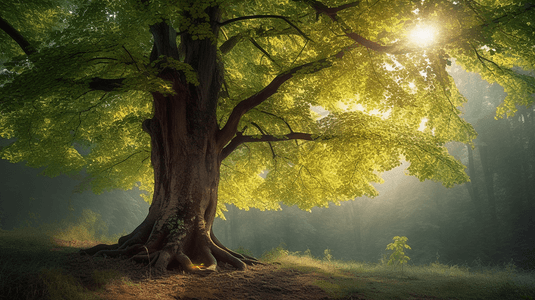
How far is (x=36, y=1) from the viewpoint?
8.00 meters

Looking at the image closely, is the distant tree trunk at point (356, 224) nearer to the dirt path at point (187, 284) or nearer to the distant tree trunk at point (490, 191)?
the distant tree trunk at point (490, 191)

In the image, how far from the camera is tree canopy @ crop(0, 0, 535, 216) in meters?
4.38

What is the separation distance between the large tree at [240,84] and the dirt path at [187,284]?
473 millimetres

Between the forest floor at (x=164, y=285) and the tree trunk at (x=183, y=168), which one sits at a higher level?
the tree trunk at (x=183, y=168)

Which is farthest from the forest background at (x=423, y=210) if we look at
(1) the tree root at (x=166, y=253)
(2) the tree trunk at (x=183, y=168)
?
(2) the tree trunk at (x=183, y=168)

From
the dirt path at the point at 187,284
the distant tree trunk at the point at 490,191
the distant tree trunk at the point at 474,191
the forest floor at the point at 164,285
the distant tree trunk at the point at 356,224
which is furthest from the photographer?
the distant tree trunk at the point at 356,224

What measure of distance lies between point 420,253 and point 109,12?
25624mm

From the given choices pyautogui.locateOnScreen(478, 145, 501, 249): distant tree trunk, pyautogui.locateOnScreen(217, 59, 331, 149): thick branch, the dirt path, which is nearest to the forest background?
pyautogui.locateOnScreen(478, 145, 501, 249): distant tree trunk

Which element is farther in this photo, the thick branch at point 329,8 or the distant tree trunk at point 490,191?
the distant tree trunk at point 490,191

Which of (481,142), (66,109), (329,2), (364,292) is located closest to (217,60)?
(329,2)

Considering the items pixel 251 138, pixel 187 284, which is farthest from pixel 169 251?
pixel 251 138

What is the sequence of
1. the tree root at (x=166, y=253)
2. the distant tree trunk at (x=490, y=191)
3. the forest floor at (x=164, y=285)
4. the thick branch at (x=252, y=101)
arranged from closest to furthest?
the forest floor at (x=164, y=285) < the tree root at (x=166, y=253) < the thick branch at (x=252, y=101) < the distant tree trunk at (x=490, y=191)

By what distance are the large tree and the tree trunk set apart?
30mm

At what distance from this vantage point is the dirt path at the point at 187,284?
10.6 feet
